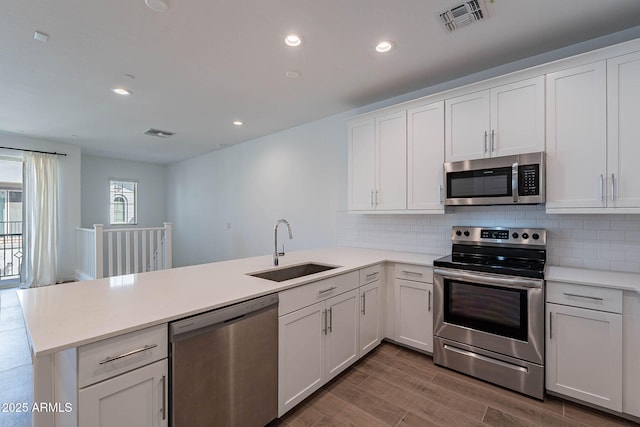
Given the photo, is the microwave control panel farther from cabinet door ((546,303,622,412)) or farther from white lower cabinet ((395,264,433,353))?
white lower cabinet ((395,264,433,353))

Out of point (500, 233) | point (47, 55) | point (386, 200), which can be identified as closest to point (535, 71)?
point (500, 233)

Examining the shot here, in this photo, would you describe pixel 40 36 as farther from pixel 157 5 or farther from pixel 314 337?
pixel 314 337

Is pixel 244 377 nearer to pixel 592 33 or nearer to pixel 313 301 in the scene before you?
pixel 313 301

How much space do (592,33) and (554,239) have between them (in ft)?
5.15

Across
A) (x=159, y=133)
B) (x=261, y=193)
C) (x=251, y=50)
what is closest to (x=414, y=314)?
(x=251, y=50)

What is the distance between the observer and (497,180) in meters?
2.31

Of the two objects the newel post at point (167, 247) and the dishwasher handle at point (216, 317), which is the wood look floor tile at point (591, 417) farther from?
the newel post at point (167, 247)

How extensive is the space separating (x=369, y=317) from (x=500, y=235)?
136cm

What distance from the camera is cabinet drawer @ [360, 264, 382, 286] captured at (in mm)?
2499

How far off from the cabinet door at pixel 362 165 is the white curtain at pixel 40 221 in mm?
5587

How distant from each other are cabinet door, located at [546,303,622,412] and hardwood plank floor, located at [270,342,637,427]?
0.15 metres

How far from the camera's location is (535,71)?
2139mm

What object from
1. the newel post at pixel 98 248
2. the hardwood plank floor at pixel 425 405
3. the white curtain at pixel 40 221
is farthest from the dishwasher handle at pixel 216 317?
the white curtain at pixel 40 221

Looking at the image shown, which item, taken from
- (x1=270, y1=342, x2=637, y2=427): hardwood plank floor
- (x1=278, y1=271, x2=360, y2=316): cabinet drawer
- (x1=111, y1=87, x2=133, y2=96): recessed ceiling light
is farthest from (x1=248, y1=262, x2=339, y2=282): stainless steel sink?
(x1=111, y1=87, x2=133, y2=96): recessed ceiling light
